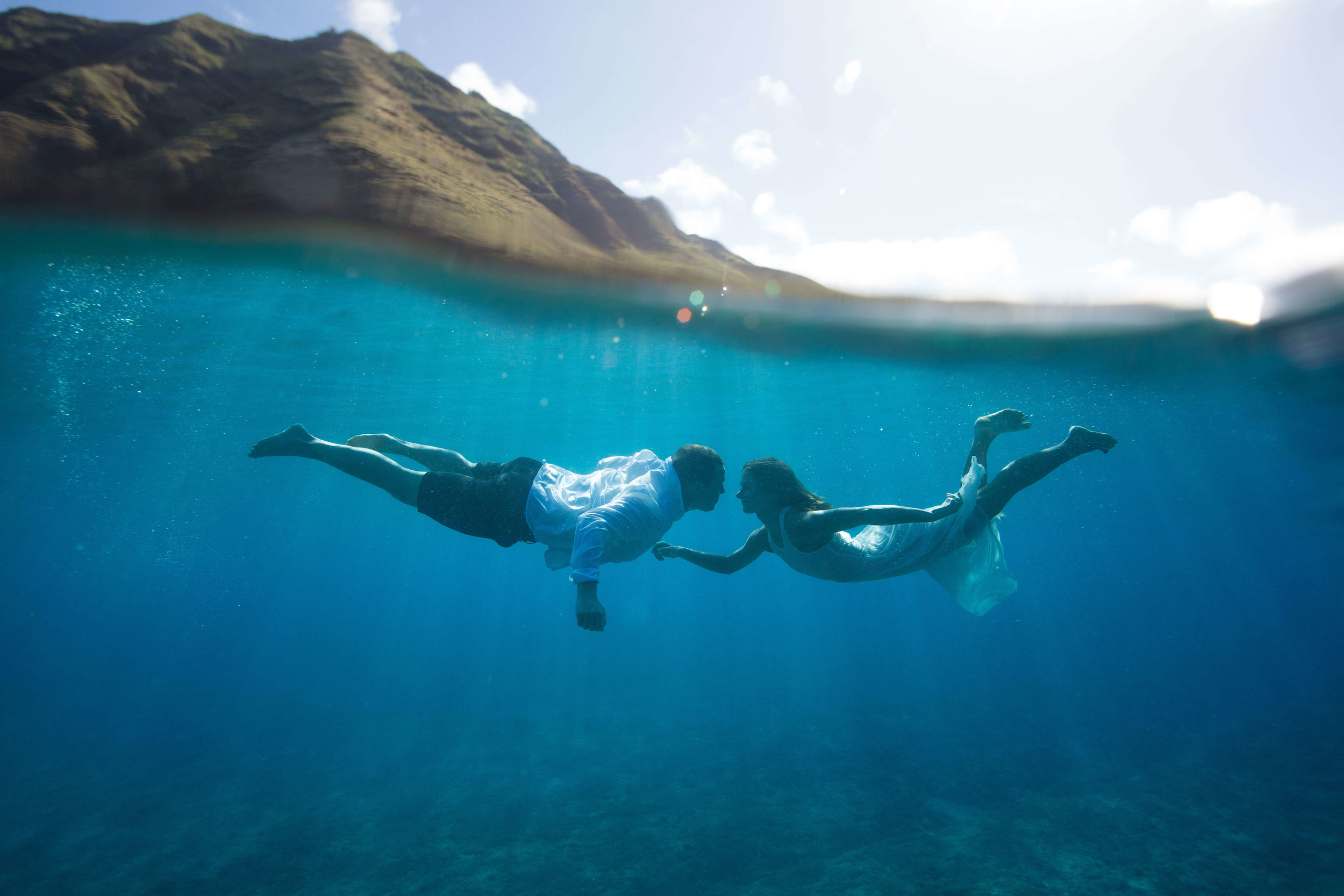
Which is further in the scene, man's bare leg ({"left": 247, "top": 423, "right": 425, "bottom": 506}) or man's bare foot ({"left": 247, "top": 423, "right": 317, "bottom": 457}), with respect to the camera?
man's bare foot ({"left": 247, "top": 423, "right": 317, "bottom": 457})

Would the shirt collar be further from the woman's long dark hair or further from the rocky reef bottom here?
the rocky reef bottom

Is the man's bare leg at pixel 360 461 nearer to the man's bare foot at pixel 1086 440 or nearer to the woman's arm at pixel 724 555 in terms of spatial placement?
the woman's arm at pixel 724 555

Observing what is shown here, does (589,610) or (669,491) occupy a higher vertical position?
(669,491)

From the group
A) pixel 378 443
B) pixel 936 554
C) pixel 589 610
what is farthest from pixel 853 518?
pixel 378 443

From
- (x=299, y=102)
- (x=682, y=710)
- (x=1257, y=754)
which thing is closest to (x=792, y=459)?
(x=682, y=710)

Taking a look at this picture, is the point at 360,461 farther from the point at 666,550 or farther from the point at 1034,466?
the point at 1034,466

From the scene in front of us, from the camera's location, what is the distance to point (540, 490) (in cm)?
452

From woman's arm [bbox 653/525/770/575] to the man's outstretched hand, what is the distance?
89.9 inches

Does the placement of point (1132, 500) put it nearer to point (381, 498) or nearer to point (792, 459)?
point (792, 459)

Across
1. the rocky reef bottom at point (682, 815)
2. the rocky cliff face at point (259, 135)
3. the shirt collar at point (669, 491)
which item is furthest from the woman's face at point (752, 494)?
the rocky reef bottom at point (682, 815)

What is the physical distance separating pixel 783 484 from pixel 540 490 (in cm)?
217

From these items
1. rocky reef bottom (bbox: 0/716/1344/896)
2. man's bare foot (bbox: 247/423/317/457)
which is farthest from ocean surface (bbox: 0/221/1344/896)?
man's bare foot (bbox: 247/423/317/457)

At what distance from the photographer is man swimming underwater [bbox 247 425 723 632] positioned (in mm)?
4398

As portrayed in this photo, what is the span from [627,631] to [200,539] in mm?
60632
